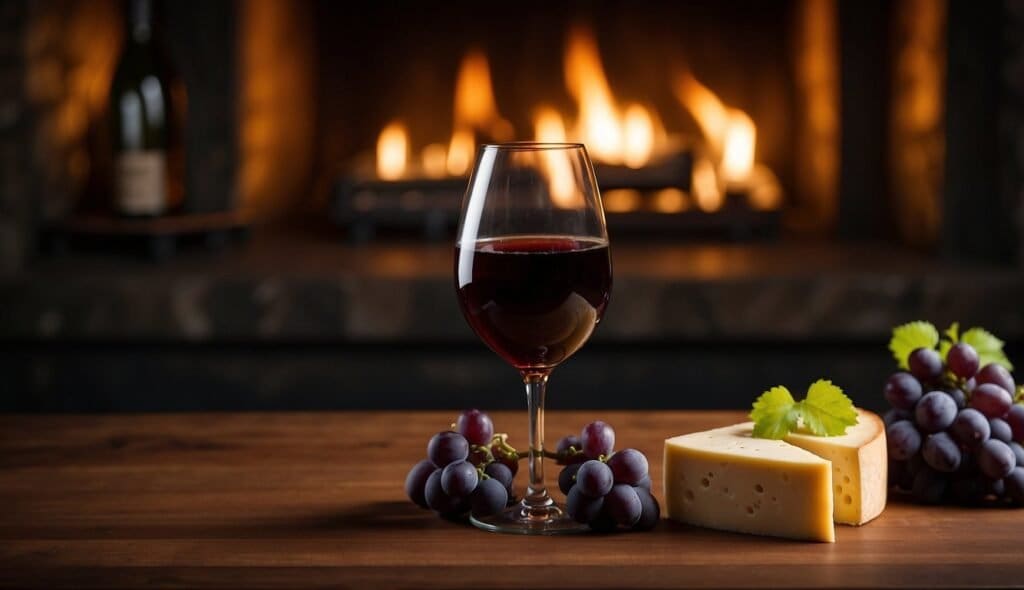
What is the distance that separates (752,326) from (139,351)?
1005mm

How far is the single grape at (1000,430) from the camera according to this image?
0.90 meters

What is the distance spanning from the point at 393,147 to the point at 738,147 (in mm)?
762

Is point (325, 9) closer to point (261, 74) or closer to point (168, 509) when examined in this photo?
point (261, 74)

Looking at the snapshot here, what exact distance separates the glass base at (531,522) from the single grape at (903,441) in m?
0.23

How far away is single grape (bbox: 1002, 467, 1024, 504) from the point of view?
0.86m

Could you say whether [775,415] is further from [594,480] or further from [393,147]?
[393,147]

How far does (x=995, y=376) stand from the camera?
0.92 meters

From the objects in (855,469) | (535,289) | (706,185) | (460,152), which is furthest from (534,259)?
(460,152)

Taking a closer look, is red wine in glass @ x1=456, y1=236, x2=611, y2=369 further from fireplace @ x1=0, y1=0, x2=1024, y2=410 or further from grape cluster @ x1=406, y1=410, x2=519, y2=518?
fireplace @ x1=0, y1=0, x2=1024, y2=410

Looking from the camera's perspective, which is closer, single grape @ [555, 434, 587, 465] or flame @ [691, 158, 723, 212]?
single grape @ [555, 434, 587, 465]

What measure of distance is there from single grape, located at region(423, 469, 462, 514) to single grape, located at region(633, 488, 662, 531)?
111 mm

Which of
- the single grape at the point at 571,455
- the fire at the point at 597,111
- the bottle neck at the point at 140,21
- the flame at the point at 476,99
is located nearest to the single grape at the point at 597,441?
the single grape at the point at 571,455

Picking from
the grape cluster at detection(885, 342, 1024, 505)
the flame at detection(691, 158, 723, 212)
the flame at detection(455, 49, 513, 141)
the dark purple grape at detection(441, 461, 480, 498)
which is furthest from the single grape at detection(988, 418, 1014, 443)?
the flame at detection(455, 49, 513, 141)

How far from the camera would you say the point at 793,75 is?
10.0 ft
